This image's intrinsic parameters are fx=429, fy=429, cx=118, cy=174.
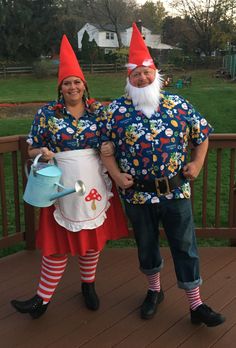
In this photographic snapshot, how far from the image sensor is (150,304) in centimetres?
261

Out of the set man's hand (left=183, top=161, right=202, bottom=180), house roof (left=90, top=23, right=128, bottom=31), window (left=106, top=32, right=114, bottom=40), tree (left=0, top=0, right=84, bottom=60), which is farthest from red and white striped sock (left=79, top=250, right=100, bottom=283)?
window (left=106, top=32, right=114, bottom=40)

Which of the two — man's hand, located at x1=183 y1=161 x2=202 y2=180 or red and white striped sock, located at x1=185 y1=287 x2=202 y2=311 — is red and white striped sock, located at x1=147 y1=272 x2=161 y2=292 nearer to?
red and white striped sock, located at x1=185 y1=287 x2=202 y2=311

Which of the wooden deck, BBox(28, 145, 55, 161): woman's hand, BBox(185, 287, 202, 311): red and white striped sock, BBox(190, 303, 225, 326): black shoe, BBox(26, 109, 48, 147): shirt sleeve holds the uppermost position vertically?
BBox(26, 109, 48, 147): shirt sleeve

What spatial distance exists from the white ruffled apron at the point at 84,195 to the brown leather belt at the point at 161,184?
245 millimetres

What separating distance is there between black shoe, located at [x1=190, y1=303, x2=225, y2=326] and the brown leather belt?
711 millimetres

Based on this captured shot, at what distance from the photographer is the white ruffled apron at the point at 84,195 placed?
235 cm

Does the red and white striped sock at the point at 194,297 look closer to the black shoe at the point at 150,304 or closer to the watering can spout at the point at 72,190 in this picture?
the black shoe at the point at 150,304

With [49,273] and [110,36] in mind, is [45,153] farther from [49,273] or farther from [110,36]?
[110,36]

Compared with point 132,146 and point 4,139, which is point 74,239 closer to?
point 132,146

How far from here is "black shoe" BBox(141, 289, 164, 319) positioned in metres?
2.57

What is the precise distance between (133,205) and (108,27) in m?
47.6

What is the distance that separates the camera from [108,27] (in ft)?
155

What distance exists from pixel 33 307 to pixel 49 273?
9.0 inches

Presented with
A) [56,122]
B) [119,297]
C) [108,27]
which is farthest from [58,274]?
[108,27]
